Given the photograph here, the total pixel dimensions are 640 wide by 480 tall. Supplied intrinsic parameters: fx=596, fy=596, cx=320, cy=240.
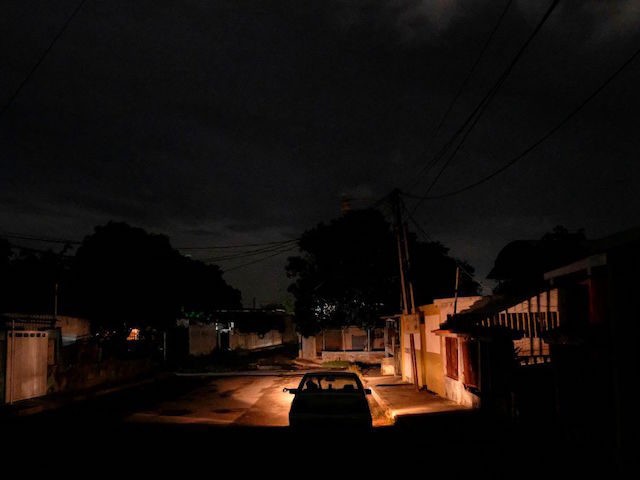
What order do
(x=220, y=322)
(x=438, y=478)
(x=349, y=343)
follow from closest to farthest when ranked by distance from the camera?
1. (x=438, y=478)
2. (x=349, y=343)
3. (x=220, y=322)

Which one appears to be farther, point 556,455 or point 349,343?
point 349,343

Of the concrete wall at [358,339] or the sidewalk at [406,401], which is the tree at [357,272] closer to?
the concrete wall at [358,339]

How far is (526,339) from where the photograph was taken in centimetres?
1816

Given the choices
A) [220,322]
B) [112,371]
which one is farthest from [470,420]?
[220,322]

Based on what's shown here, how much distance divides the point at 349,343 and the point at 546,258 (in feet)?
91.3

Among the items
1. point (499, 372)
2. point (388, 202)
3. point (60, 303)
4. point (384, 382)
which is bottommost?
point (384, 382)

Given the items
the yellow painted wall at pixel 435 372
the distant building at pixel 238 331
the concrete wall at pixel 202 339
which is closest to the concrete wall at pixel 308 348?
the concrete wall at pixel 202 339

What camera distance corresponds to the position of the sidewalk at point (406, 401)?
1664cm

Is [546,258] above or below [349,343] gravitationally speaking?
above

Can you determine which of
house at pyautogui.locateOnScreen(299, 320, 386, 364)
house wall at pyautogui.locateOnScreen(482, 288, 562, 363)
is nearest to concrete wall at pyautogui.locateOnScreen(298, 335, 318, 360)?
house at pyautogui.locateOnScreen(299, 320, 386, 364)

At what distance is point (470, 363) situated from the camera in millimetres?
16625

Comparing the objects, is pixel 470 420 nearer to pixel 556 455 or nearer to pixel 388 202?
pixel 556 455

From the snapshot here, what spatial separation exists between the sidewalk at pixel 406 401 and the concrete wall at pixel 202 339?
2576cm

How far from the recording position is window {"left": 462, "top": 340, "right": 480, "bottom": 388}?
16125 mm
